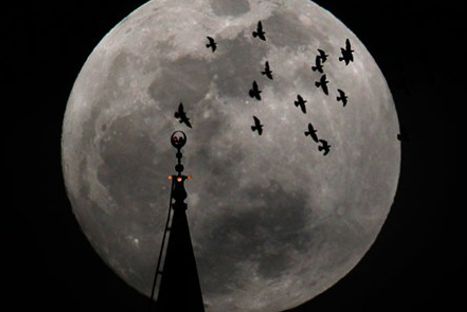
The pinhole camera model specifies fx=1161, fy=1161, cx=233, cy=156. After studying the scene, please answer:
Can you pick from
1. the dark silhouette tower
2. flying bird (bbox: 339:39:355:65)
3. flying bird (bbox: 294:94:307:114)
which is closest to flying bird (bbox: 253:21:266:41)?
flying bird (bbox: 294:94:307:114)

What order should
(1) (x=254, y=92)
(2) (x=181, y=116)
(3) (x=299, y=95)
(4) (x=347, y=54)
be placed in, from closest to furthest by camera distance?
(2) (x=181, y=116), (1) (x=254, y=92), (3) (x=299, y=95), (4) (x=347, y=54)

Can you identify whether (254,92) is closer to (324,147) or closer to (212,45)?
(212,45)

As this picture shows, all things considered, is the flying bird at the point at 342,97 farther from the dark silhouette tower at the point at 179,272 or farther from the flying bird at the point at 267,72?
the dark silhouette tower at the point at 179,272

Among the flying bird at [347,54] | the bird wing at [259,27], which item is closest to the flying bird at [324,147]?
the flying bird at [347,54]

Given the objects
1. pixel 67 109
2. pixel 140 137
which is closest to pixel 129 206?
pixel 140 137

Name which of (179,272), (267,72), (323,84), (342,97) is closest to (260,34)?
(267,72)

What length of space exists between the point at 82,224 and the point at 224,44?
5676 mm

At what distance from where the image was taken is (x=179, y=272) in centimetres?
2347

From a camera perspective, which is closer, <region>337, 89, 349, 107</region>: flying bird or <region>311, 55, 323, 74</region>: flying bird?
<region>337, 89, 349, 107</region>: flying bird

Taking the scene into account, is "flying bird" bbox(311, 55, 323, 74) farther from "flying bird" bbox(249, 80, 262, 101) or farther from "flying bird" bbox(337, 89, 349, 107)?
"flying bird" bbox(249, 80, 262, 101)

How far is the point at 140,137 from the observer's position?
25906 millimetres

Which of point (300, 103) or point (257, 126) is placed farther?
point (300, 103)

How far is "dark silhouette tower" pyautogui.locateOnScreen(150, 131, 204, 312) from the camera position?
23281mm

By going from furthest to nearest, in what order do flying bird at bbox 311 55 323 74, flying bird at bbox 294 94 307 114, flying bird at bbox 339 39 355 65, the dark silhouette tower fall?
flying bird at bbox 339 39 355 65, flying bird at bbox 311 55 323 74, flying bird at bbox 294 94 307 114, the dark silhouette tower
